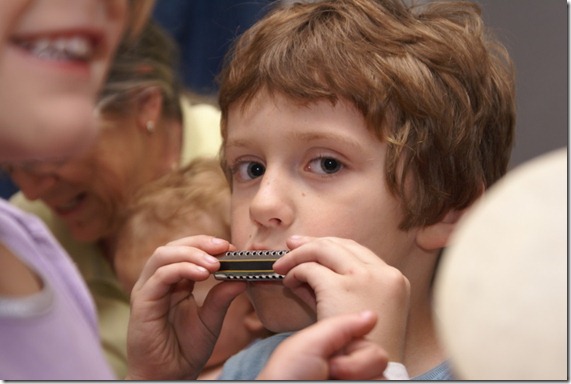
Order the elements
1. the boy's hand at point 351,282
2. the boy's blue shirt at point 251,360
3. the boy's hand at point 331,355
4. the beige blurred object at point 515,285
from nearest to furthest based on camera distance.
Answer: the beige blurred object at point 515,285, the boy's hand at point 331,355, the boy's hand at point 351,282, the boy's blue shirt at point 251,360

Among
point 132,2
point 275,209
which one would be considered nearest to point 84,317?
point 275,209

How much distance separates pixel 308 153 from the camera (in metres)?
0.76

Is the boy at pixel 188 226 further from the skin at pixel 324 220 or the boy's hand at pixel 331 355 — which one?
the boy's hand at pixel 331 355

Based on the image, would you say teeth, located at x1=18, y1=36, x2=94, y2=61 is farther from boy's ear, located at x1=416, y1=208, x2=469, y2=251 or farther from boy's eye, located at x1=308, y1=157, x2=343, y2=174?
boy's ear, located at x1=416, y1=208, x2=469, y2=251

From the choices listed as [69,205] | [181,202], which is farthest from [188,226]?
[69,205]

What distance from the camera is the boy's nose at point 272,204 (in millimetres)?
739

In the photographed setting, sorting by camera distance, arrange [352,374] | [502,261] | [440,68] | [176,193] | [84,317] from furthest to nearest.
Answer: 1. [176,193]
2. [440,68]
3. [84,317]
4. [352,374]
5. [502,261]

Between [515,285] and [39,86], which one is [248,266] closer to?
[39,86]

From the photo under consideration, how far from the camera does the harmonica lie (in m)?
0.71

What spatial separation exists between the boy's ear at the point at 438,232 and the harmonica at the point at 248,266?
0.54 ft

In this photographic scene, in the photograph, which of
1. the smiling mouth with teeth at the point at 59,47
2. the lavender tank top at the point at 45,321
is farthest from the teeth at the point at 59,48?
the lavender tank top at the point at 45,321

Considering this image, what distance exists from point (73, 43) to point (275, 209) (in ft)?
0.74

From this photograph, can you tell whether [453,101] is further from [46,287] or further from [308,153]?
[46,287]

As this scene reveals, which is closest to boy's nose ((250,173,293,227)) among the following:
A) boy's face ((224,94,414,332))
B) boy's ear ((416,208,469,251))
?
boy's face ((224,94,414,332))
